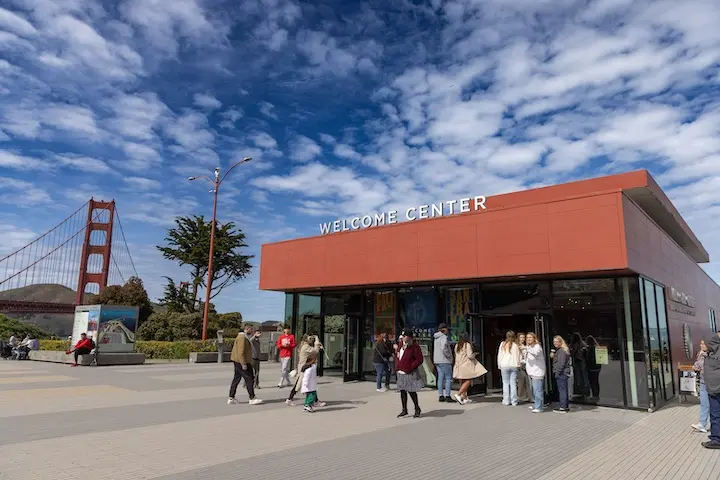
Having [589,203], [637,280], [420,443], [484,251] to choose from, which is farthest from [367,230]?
[420,443]

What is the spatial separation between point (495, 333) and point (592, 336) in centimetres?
288

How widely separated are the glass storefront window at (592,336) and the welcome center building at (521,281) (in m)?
0.02

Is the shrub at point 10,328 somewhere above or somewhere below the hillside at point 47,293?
below

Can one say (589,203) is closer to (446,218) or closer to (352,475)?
(446,218)

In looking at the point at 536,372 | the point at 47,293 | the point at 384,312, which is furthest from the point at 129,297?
the point at 47,293

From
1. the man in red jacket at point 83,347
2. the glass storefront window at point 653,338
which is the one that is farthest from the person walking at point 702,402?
the man in red jacket at point 83,347

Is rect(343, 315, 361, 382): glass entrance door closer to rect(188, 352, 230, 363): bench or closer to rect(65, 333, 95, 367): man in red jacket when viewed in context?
rect(188, 352, 230, 363): bench

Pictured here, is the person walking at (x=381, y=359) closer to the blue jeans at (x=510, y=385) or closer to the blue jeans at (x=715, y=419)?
the blue jeans at (x=510, y=385)

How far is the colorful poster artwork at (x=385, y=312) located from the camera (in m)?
14.7

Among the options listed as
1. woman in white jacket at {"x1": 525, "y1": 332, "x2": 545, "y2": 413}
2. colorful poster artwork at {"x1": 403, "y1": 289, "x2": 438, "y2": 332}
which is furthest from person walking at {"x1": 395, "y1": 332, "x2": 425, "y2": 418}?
colorful poster artwork at {"x1": 403, "y1": 289, "x2": 438, "y2": 332}

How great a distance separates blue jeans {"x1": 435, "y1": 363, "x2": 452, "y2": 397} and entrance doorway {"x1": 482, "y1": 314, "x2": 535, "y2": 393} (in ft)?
7.01

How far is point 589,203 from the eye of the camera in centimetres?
1001

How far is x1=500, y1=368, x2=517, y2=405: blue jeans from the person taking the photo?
35.3 feet

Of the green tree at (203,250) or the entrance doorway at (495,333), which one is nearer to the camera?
the entrance doorway at (495,333)
